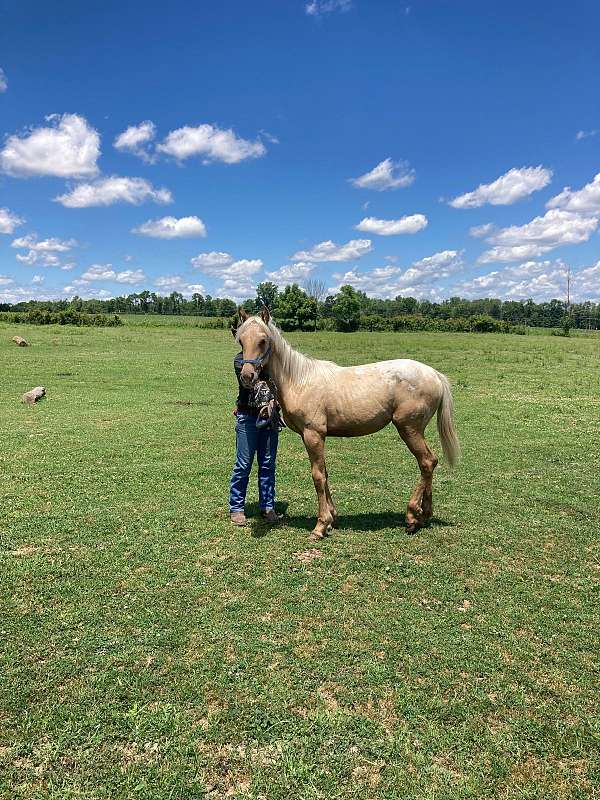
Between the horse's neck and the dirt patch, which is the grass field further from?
the horse's neck

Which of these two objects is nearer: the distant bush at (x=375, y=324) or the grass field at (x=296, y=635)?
the grass field at (x=296, y=635)

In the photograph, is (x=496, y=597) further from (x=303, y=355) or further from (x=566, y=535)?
(x=303, y=355)

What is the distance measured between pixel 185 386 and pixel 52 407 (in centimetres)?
526

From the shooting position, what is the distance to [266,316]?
513cm

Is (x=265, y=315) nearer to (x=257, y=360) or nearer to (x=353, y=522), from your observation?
(x=257, y=360)

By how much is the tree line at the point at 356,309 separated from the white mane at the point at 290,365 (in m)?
55.1

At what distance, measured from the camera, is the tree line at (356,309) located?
66125 millimetres

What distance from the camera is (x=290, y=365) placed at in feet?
18.1

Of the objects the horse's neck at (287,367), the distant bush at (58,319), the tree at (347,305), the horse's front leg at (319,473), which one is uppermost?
the tree at (347,305)

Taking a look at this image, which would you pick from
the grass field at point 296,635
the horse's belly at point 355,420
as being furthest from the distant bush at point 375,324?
the horse's belly at point 355,420

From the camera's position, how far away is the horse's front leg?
5.55 m

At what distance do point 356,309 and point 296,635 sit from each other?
72374 millimetres

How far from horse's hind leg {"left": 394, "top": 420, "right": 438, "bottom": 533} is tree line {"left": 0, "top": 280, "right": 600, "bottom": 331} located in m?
55.2

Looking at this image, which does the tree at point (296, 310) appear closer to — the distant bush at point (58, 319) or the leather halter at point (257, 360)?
the distant bush at point (58, 319)
